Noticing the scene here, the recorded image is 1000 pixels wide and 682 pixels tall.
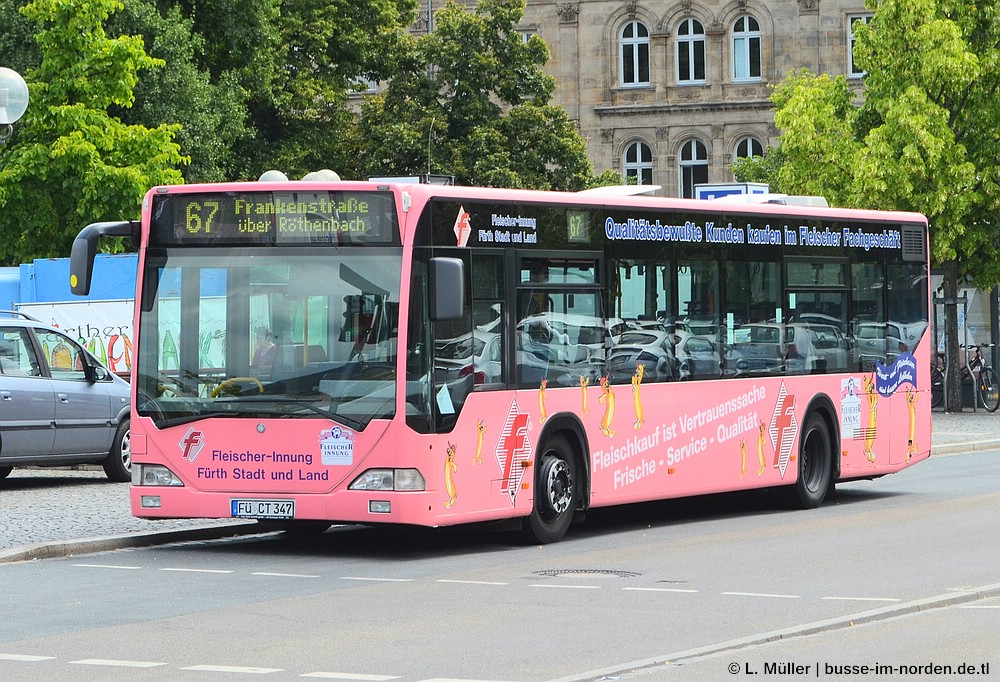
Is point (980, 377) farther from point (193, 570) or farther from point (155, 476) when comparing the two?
point (193, 570)

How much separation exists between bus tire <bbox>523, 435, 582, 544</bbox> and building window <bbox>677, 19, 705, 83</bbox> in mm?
49404

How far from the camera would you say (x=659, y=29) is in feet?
208

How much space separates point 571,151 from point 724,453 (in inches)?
1328

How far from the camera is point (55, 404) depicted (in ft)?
66.8

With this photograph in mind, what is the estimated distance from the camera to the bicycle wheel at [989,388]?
124 feet

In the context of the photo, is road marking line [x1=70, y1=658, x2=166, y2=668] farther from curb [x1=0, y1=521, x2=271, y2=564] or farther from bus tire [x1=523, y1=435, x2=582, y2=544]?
bus tire [x1=523, y1=435, x2=582, y2=544]

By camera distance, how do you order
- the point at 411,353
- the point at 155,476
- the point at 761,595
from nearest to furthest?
the point at 761,595
the point at 411,353
the point at 155,476

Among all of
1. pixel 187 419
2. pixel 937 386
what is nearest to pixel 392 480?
pixel 187 419

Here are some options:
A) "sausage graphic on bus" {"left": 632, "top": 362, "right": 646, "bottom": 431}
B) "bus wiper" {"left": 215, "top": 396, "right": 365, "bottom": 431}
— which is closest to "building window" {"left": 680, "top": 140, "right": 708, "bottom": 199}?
"sausage graphic on bus" {"left": 632, "top": 362, "right": 646, "bottom": 431}

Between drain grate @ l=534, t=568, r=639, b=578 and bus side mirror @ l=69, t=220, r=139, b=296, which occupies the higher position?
bus side mirror @ l=69, t=220, r=139, b=296

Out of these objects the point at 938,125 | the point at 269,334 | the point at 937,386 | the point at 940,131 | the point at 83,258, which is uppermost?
the point at 938,125

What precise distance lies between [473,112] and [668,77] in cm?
1493

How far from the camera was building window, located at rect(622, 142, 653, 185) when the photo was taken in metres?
63.5

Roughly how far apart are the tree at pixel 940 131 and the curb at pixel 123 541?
77.4 feet
